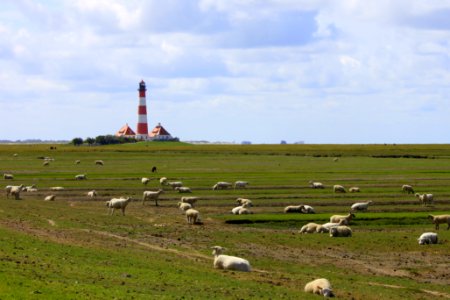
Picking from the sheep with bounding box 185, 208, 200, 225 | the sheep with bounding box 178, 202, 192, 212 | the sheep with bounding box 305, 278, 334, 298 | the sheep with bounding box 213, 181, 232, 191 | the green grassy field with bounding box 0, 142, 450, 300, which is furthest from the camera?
the sheep with bounding box 213, 181, 232, 191

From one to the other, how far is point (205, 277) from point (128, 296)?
5.08 meters

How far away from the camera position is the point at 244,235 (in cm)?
3412

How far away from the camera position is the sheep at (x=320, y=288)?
20628 mm

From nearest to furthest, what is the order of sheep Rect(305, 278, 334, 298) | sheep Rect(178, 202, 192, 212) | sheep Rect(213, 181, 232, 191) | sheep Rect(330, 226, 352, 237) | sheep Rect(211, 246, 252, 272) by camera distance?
1. sheep Rect(305, 278, 334, 298)
2. sheep Rect(211, 246, 252, 272)
3. sheep Rect(330, 226, 352, 237)
4. sheep Rect(178, 202, 192, 212)
5. sheep Rect(213, 181, 232, 191)

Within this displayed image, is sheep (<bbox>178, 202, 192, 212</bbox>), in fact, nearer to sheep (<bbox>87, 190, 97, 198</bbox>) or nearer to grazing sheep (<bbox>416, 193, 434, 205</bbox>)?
sheep (<bbox>87, 190, 97, 198</bbox>)

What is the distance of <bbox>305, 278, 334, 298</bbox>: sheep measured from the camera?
67.7 ft

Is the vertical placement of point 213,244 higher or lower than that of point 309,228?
lower

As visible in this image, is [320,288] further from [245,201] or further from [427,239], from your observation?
[245,201]

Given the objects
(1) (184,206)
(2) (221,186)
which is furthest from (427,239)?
(2) (221,186)

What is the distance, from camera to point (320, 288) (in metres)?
20.8

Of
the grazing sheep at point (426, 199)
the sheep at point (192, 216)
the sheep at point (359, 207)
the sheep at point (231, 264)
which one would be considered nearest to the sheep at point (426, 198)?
the grazing sheep at point (426, 199)

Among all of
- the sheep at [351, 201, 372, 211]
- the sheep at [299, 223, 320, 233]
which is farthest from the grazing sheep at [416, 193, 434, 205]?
the sheep at [299, 223, 320, 233]

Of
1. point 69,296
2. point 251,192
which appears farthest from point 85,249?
point 251,192

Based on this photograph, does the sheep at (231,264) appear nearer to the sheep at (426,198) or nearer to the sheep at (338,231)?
the sheep at (338,231)
